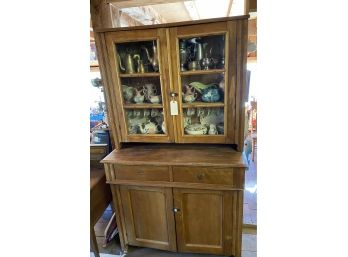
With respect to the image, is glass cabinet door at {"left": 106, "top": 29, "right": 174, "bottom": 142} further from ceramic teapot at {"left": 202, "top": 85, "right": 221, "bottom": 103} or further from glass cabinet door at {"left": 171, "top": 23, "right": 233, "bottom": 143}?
ceramic teapot at {"left": 202, "top": 85, "right": 221, "bottom": 103}

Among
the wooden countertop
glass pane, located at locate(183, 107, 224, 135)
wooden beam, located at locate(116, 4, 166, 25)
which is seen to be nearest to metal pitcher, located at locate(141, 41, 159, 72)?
glass pane, located at locate(183, 107, 224, 135)

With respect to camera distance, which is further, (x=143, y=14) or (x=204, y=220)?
(x=143, y=14)

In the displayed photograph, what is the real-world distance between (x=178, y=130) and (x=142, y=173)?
0.37m

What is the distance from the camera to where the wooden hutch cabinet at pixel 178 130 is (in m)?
1.21

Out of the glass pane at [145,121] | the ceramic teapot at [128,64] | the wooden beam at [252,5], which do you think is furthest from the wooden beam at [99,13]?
the wooden beam at [252,5]

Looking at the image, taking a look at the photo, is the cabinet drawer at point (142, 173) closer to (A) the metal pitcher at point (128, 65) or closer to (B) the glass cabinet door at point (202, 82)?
(B) the glass cabinet door at point (202, 82)

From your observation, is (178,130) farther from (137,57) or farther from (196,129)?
(137,57)

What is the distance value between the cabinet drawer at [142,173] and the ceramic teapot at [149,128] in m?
0.27

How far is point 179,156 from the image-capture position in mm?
1329

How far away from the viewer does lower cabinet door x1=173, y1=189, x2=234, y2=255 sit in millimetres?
1293

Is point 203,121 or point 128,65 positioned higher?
point 128,65

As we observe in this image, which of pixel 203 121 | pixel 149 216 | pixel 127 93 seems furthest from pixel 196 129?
pixel 149 216
